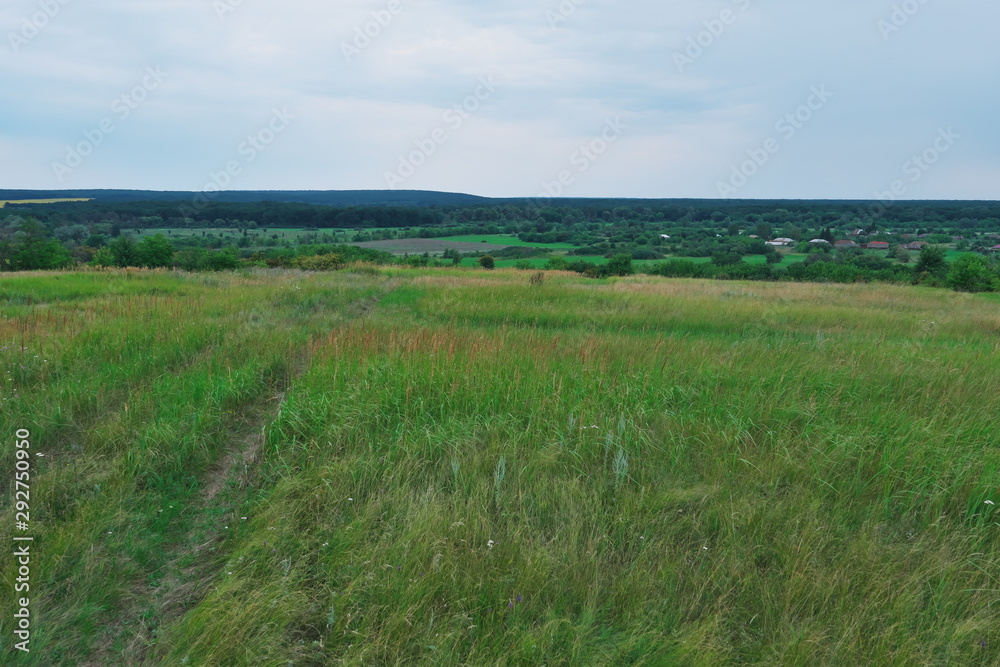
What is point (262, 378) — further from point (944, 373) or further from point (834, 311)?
point (834, 311)

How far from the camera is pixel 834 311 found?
42.4ft

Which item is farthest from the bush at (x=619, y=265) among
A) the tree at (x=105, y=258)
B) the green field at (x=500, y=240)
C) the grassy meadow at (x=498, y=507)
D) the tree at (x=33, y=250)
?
the tree at (x=33, y=250)

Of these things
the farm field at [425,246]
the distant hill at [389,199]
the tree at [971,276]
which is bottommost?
the tree at [971,276]

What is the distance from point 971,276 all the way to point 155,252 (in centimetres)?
6898

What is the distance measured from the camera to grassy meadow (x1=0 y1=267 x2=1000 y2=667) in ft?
8.11

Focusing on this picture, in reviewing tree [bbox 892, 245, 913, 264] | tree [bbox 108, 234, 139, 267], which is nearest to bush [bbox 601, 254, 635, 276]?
tree [bbox 108, 234, 139, 267]

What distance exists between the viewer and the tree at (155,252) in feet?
153

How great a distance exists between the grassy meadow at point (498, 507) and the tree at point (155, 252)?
48616 millimetres

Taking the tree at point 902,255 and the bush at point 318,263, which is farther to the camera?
the tree at point 902,255

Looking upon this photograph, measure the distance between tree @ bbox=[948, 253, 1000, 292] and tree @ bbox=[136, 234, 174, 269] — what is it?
6711cm

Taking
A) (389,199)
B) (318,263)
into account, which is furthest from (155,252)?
(389,199)

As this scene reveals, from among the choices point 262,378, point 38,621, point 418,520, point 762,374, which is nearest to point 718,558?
point 418,520

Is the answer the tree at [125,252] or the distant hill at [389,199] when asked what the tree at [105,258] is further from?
the distant hill at [389,199]

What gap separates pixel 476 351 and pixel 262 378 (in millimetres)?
2351
